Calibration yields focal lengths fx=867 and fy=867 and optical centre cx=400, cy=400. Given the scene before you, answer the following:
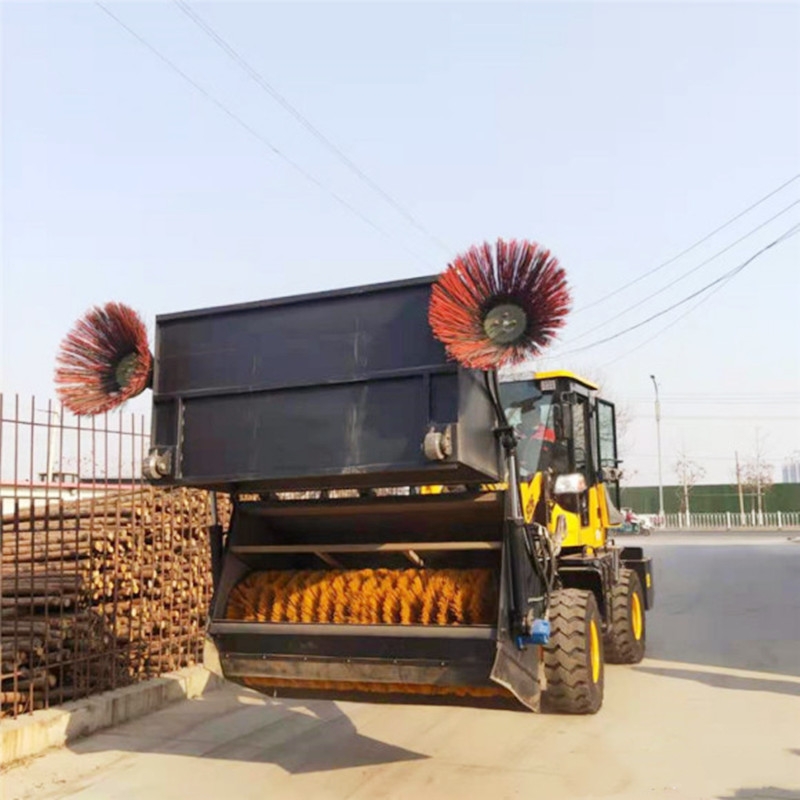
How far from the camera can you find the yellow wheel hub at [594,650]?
264 inches

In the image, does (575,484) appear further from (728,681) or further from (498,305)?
(498,305)

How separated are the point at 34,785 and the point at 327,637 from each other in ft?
7.23

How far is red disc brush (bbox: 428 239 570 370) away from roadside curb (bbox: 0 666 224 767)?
410 cm

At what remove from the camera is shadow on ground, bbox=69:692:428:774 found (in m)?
6.03

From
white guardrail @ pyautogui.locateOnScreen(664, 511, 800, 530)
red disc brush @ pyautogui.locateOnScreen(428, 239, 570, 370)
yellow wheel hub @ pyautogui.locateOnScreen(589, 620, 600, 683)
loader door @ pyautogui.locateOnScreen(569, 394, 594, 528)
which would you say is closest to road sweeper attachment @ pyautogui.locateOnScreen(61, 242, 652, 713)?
red disc brush @ pyautogui.locateOnScreen(428, 239, 570, 370)

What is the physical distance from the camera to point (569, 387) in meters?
8.25

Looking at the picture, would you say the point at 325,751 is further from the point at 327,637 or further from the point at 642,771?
the point at 642,771

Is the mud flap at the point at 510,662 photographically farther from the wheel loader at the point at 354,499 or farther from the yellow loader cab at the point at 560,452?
the yellow loader cab at the point at 560,452

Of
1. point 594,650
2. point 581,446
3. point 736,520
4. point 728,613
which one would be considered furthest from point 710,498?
point 594,650

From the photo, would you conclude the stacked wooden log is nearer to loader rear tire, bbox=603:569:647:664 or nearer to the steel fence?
the steel fence

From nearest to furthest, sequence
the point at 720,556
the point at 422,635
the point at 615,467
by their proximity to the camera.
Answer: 1. the point at 422,635
2. the point at 615,467
3. the point at 720,556

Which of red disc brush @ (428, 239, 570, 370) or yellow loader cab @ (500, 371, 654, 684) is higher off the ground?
red disc brush @ (428, 239, 570, 370)

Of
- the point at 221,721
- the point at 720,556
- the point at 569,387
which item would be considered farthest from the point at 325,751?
the point at 720,556

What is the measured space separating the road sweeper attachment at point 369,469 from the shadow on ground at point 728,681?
3.34 meters
